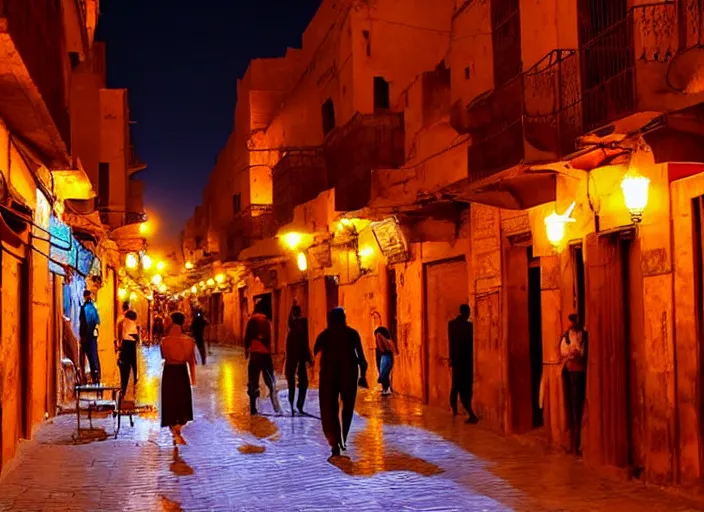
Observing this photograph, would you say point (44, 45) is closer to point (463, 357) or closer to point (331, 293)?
point (463, 357)

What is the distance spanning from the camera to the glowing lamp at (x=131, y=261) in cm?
2894

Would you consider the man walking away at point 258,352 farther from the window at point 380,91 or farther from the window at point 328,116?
the window at point 328,116

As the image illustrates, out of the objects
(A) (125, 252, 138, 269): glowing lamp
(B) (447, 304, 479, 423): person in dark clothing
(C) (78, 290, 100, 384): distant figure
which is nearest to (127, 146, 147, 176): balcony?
(A) (125, 252, 138, 269): glowing lamp

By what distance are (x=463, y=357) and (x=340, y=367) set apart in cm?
316

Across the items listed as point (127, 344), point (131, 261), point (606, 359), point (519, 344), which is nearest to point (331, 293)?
point (127, 344)

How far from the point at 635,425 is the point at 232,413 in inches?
279

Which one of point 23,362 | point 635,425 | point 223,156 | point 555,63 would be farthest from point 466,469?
point 223,156

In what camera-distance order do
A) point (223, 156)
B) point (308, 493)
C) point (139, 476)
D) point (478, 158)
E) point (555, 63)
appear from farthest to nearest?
point (223, 156)
point (478, 158)
point (555, 63)
point (139, 476)
point (308, 493)

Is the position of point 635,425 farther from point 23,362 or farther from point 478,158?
point 23,362

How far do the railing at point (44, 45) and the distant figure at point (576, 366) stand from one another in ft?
20.1

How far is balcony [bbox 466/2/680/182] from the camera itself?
7742 millimetres

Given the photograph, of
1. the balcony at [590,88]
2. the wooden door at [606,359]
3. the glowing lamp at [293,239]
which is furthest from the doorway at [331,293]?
the wooden door at [606,359]

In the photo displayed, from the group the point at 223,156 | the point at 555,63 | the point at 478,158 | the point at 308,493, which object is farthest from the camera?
the point at 223,156

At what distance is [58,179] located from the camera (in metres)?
14.8
